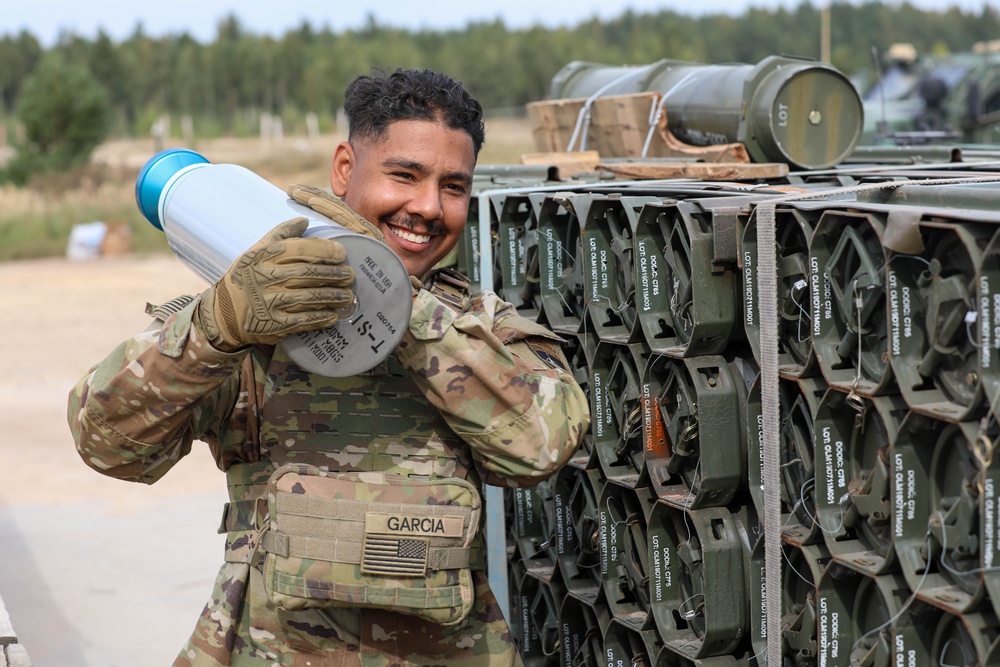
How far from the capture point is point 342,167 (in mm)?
2422

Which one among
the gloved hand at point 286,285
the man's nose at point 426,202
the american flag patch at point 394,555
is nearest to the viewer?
the gloved hand at point 286,285

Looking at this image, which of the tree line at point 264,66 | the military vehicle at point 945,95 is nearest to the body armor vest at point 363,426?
the military vehicle at point 945,95

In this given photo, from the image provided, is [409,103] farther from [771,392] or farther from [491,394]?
[771,392]

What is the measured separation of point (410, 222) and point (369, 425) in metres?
0.39

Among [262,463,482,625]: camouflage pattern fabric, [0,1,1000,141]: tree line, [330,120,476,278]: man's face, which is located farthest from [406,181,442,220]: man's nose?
[0,1,1000,141]: tree line

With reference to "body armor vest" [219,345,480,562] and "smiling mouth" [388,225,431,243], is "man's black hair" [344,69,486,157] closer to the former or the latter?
"smiling mouth" [388,225,431,243]

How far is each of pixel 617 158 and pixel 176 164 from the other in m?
2.31

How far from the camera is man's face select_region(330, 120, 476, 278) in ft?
7.45

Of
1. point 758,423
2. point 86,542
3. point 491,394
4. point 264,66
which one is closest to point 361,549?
point 491,394

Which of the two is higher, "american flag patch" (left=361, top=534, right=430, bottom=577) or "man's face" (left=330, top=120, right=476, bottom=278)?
"man's face" (left=330, top=120, right=476, bottom=278)

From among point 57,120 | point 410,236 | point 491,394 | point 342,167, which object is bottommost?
point 57,120

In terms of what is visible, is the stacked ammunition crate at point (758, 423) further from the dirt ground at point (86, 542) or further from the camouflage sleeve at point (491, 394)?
the dirt ground at point (86, 542)

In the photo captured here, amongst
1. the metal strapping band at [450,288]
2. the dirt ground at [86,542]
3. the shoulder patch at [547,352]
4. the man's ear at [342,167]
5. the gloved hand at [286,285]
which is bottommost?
the dirt ground at [86,542]

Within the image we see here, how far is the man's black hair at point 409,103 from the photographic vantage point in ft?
7.56
